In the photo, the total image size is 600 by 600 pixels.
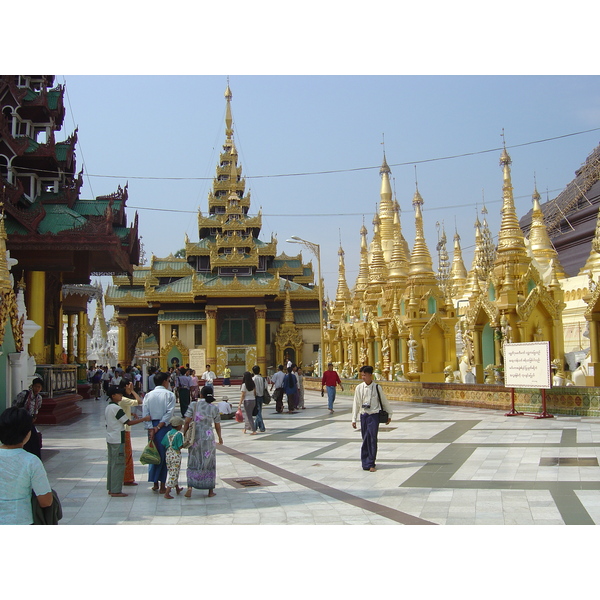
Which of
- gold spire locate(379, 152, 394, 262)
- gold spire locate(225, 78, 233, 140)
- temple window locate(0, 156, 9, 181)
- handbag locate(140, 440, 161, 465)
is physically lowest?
handbag locate(140, 440, 161, 465)

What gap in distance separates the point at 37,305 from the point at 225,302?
2208cm

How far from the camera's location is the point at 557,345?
1964cm

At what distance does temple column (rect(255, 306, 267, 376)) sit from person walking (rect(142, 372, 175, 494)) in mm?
32192

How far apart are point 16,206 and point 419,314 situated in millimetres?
13933

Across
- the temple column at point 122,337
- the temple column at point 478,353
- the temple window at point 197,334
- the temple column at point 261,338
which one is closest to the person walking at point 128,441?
the temple column at point 478,353

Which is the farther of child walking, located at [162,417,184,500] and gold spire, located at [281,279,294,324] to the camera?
gold spire, located at [281,279,294,324]

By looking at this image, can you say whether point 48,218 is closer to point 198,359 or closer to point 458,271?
point 198,359

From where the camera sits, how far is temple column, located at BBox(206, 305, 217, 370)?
4088 cm

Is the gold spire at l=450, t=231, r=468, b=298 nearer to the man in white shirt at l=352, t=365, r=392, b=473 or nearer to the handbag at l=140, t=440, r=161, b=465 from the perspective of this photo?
the man in white shirt at l=352, t=365, r=392, b=473

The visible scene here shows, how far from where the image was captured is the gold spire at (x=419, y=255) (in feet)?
86.1

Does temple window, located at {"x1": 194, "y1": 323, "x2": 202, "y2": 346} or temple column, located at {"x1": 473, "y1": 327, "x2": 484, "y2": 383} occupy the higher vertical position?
temple window, located at {"x1": 194, "y1": 323, "x2": 202, "y2": 346}

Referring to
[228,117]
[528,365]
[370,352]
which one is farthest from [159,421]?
[228,117]

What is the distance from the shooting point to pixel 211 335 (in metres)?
41.2

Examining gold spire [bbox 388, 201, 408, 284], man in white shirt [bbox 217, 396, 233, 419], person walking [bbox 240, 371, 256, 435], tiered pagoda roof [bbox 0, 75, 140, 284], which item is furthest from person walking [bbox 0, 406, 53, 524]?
gold spire [bbox 388, 201, 408, 284]
